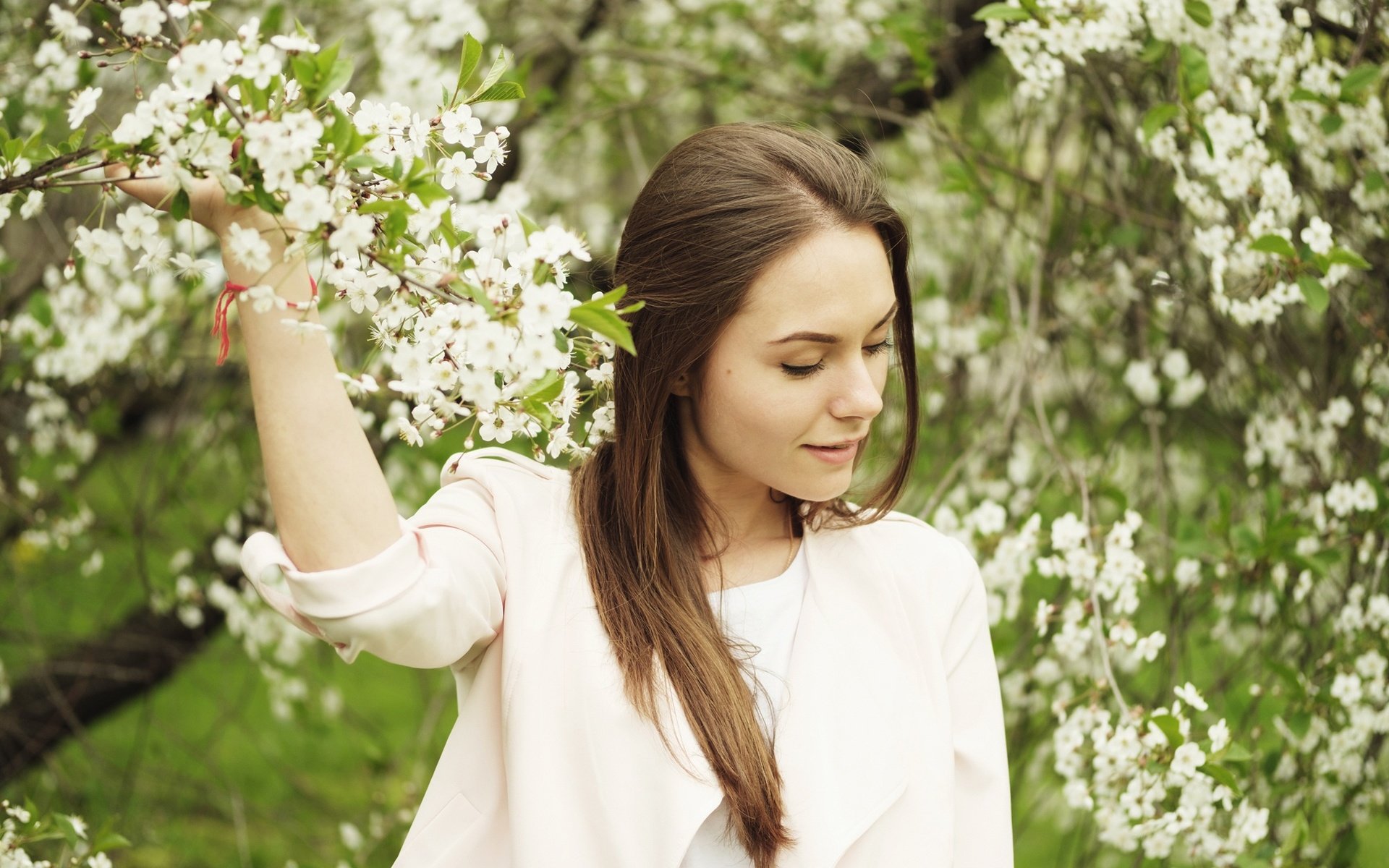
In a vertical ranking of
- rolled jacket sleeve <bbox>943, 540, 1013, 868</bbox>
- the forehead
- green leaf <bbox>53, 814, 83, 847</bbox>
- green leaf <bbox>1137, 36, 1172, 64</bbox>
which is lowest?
green leaf <bbox>53, 814, 83, 847</bbox>

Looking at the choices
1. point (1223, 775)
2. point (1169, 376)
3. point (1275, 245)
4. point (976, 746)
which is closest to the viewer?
point (976, 746)

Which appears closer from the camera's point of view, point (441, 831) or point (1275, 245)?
point (441, 831)

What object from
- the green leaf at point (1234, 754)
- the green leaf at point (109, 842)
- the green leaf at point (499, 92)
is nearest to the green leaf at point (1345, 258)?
the green leaf at point (1234, 754)

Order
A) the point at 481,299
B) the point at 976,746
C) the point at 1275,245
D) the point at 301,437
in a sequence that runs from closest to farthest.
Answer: the point at 481,299
the point at 301,437
the point at 976,746
the point at 1275,245

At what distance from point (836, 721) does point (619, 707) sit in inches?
10.6

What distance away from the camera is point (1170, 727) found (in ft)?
5.43

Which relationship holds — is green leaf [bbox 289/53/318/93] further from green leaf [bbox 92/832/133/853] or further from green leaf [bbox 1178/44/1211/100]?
green leaf [bbox 1178/44/1211/100]

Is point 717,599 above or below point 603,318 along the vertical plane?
below

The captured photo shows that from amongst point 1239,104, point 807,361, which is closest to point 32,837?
point 807,361

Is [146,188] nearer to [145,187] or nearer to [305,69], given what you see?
[145,187]

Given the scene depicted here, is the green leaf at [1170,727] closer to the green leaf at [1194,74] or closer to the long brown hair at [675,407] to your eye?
the long brown hair at [675,407]

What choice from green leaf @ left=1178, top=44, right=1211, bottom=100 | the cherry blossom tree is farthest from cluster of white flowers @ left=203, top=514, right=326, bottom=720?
green leaf @ left=1178, top=44, right=1211, bottom=100

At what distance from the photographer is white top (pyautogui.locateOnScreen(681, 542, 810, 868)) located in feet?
4.85

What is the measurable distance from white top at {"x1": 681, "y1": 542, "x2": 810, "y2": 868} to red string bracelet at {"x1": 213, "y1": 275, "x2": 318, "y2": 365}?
645 millimetres
